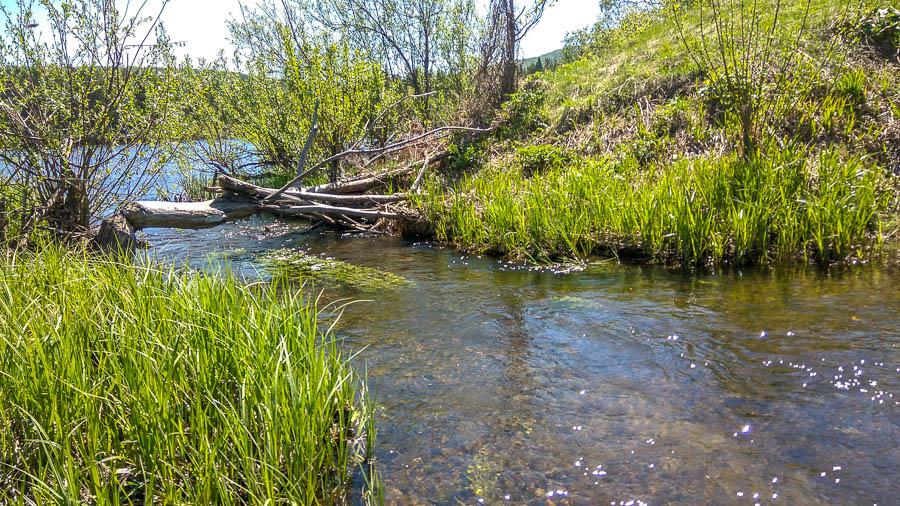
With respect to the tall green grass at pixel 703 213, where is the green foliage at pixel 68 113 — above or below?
above

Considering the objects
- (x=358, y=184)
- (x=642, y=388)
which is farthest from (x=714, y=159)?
(x=358, y=184)

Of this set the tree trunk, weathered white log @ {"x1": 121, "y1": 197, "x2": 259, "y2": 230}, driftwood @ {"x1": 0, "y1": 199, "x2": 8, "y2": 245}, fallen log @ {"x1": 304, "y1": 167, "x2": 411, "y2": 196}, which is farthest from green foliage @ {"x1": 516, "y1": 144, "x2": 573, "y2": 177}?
driftwood @ {"x1": 0, "y1": 199, "x2": 8, "y2": 245}

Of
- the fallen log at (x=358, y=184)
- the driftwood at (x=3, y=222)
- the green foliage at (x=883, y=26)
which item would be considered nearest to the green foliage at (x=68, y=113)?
the driftwood at (x=3, y=222)

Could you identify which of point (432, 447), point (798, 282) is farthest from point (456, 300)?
point (798, 282)

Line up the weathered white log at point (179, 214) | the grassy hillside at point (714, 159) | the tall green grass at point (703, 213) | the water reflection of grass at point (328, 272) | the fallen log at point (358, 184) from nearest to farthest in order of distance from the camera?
1. the tall green grass at point (703, 213)
2. the grassy hillside at point (714, 159)
3. the water reflection of grass at point (328, 272)
4. the weathered white log at point (179, 214)
5. the fallen log at point (358, 184)

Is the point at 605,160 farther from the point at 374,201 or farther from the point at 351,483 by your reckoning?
the point at 351,483

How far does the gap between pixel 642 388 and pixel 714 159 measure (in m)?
5.71

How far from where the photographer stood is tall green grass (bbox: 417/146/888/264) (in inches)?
261

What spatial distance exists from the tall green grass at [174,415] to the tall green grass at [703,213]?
500 cm

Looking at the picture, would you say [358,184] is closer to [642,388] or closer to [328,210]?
[328,210]

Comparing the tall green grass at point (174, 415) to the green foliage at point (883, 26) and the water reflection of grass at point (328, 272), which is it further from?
the green foliage at point (883, 26)

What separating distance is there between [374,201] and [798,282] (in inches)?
281

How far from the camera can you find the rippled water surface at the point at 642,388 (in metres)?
2.91

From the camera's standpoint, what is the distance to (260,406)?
2.66m
